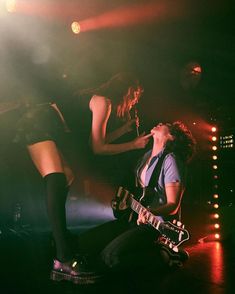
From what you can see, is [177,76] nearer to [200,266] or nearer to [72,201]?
[72,201]

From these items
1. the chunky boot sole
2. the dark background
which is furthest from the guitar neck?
the chunky boot sole

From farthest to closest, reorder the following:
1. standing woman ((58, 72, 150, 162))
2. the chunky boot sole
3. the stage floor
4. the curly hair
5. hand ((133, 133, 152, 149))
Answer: hand ((133, 133, 152, 149))
the curly hair
standing woman ((58, 72, 150, 162))
the chunky boot sole
the stage floor

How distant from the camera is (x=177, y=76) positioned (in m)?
4.21

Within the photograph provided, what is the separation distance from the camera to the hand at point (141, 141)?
3.63 m

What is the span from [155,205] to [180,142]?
75 centimetres

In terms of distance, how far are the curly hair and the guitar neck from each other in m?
0.65

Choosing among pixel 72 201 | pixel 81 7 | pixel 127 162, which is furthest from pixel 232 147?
pixel 81 7

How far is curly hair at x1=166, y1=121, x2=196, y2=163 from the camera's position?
135 inches

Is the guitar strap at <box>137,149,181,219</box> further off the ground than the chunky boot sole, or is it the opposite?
the guitar strap at <box>137,149,181,219</box>

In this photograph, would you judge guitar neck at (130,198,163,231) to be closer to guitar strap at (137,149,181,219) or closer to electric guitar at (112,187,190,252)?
electric guitar at (112,187,190,252)

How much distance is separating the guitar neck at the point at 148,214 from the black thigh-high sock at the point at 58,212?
2.67 ft

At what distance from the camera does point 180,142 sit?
11.5 ft

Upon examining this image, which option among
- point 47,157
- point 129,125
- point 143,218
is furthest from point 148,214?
point 129,125

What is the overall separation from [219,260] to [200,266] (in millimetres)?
330
